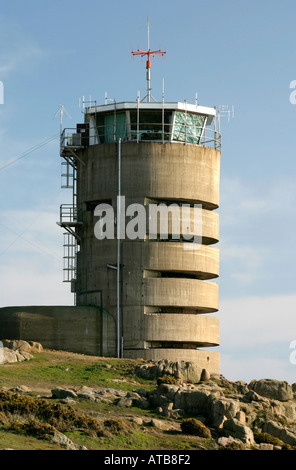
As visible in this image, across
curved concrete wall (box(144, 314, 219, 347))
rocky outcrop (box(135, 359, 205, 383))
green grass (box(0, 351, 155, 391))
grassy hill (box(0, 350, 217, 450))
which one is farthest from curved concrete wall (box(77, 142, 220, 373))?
grassy hill (box(0, 350, 217, 450))

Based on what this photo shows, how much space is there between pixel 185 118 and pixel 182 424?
27.9 m

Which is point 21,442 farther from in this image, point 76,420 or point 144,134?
point 144,134

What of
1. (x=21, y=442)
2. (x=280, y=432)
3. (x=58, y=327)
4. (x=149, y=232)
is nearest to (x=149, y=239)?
(x=149, y=232)

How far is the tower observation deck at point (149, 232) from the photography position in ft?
211

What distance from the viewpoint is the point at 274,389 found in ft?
190

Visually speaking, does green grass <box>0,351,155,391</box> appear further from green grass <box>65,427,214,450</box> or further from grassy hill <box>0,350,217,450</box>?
green grass <box>65,427,214,450</box>

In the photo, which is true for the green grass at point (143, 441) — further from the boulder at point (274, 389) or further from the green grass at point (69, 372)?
the boulder at point (274, 389)

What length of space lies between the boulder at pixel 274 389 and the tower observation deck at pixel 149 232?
720cm

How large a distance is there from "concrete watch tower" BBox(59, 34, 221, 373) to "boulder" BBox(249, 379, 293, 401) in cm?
714

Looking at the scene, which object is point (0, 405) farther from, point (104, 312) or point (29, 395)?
point (104, 312)

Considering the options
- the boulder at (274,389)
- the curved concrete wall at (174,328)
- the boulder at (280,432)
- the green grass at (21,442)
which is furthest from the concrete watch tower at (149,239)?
the green grass at (21,442)

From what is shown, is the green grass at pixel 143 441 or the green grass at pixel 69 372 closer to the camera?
the green grass at pixel 143 441

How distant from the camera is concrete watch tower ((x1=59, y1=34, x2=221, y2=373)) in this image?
6431cm

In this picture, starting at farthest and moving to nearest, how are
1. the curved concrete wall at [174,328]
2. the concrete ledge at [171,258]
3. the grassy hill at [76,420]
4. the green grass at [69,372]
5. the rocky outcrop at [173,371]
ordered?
the concrete ledge at [171,258]
the curved concrete wall at [174,328]
the rocky outcrop at [173,371]
the green grass at [69,372]
the grassy hill at [76,420]
